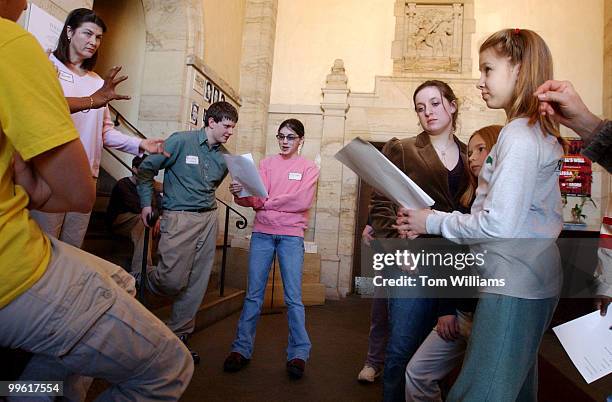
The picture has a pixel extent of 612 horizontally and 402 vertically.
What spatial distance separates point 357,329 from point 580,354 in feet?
11.6

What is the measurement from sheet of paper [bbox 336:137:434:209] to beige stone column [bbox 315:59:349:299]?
5305 millimetres

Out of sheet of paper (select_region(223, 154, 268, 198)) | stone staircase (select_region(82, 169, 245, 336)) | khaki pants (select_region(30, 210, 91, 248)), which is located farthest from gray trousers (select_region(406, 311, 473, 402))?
stone staircase (select_region(82, 169, 245, 336))

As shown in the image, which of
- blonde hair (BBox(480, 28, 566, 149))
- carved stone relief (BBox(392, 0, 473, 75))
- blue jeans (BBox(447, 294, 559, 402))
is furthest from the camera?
carved stone relief (BBox(392, 0, 473, 75))

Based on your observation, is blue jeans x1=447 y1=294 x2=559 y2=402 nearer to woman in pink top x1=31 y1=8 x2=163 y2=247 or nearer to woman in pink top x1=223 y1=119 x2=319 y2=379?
woman in pink top x1=31 y1=8 x2=163 y2=247

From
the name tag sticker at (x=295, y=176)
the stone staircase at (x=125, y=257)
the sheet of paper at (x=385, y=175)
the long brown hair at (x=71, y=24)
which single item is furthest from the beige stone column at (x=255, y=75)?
the sheet of paper at (x=385, y=175)

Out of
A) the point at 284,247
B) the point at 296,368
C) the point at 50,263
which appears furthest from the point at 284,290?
the point at 50,263

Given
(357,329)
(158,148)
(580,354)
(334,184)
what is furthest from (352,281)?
(580,354)

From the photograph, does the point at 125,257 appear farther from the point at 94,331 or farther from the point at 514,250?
the point at 514,250

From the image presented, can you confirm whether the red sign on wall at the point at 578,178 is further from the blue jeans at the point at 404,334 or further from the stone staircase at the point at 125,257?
the blue jeans at the point at 404,334

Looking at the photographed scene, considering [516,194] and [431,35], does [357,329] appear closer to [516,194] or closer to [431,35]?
[516,194]

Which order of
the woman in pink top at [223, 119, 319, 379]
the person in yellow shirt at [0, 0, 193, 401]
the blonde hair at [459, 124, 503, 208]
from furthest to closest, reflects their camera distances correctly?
the woman in pink top at [223, 119, 319, 379], the blonde hair at [459, 124, 503, 208], the person in yellow shirt at [0, 0, 193, 401]

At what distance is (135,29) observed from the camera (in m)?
5.23

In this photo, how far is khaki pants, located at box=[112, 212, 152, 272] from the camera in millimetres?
3545

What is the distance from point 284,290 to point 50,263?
6.88 feet
